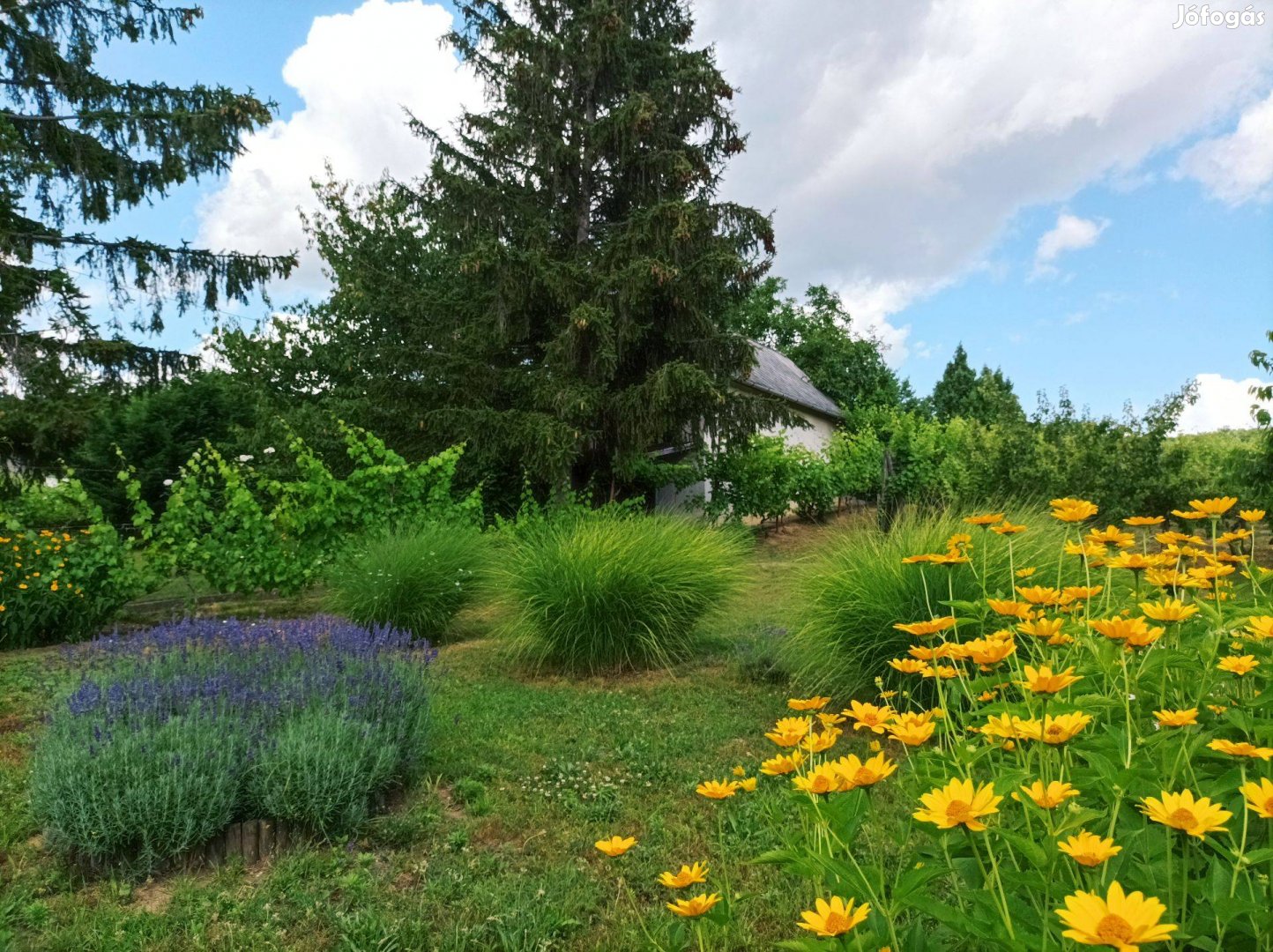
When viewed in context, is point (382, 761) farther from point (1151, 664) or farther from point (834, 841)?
point (1151, 664)

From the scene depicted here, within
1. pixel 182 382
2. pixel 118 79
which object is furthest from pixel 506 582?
pixel 118 79

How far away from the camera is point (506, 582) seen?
225 inches

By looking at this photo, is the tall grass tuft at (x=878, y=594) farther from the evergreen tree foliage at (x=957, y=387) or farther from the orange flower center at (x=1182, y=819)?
the evergreen tree foliage at (x=957, y=387)

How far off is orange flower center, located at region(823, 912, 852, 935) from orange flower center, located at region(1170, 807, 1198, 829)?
0.45 m

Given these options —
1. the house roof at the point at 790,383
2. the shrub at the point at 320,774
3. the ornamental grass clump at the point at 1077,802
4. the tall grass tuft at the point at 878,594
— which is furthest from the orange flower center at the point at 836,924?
the house roof at the point at 790,383

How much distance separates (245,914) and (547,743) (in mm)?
1708

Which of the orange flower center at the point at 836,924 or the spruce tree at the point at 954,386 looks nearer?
the orange flower center at the point at 836,924

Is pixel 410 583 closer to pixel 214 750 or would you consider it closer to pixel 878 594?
pixel 214 750

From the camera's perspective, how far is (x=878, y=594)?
165 inches

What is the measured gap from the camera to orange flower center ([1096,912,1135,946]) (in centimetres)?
80

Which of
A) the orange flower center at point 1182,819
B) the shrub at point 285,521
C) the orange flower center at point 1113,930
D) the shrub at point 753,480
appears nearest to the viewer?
the orange flower center at point 1113,930

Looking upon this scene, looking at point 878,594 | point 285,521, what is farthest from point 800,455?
point 878,594

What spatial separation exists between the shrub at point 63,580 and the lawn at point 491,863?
3.03 meters

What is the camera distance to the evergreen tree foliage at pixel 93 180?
9.00m
